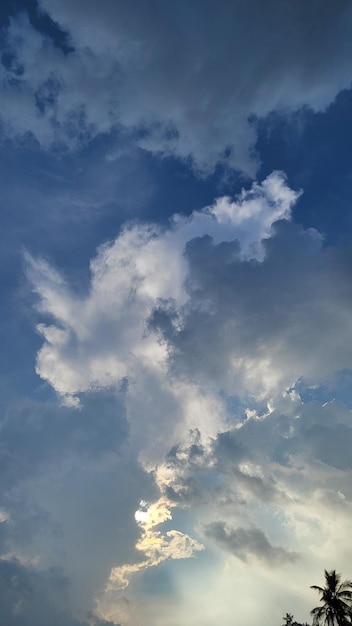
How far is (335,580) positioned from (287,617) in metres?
39.8

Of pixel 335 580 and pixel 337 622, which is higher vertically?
pixel 335 580

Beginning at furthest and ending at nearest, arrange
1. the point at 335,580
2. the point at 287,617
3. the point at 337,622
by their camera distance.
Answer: the point at 287,617
the point at 335,580
the point at 337,622

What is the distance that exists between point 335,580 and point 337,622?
5018 mm

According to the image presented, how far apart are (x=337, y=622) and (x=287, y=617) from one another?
4054cm

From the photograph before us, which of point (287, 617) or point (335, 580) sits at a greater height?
point (335, 580)

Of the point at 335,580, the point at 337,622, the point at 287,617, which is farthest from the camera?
the point at 287,617

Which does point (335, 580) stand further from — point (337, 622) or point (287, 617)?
point (287, 617)

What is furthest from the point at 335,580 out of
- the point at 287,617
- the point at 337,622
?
the point at 287,617

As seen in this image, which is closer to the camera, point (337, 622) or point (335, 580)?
point (337, 622)

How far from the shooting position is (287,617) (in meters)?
83.4

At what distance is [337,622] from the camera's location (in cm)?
5162

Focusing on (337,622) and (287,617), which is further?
(287,617)
